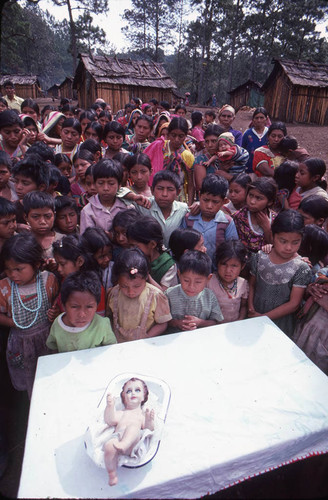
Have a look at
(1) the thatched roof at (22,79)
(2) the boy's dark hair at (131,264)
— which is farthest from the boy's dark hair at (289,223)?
(1) the thatched roof at (22,79)

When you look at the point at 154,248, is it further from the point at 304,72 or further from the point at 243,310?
the point at 304,72

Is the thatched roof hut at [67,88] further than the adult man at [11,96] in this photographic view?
Yes

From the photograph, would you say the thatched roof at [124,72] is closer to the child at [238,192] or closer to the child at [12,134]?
the child at [12,134]

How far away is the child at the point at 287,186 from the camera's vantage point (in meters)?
3.13

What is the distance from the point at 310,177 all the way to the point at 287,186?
0.82 feet

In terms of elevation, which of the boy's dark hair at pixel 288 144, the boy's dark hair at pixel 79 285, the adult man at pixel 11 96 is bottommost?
the boy's dark hair at pixel 79 285

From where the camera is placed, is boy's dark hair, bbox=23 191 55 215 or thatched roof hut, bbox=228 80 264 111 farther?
thatched roof hut, bbox=228 80 264 111

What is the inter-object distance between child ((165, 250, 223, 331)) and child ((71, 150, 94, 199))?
1.80m

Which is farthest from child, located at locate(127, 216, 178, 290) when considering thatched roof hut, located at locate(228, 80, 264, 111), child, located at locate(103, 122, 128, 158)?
thatched roof hut, located at locate(228, 80, 264, 111)

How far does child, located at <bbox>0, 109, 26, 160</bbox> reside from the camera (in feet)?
10.5

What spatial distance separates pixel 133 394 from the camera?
1192 mm

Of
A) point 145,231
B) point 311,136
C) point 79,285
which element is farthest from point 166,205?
point 311,136

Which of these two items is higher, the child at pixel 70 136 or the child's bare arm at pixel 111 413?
the child at pixel 70 136

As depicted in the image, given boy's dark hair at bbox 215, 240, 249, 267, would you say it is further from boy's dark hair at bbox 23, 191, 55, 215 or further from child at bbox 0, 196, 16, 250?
child at bbox 0, 196, 16, 250
